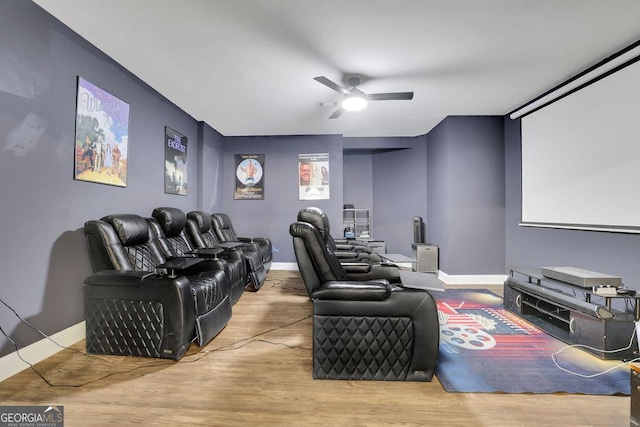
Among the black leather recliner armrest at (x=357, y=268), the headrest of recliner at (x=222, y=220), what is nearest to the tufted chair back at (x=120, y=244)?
the headrest of recliner at (x=222, y=220)

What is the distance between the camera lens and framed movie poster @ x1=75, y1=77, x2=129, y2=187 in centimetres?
234

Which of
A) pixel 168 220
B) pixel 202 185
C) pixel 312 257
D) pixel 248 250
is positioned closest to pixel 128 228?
pixel 168 220

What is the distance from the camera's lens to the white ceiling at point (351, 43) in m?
2.02

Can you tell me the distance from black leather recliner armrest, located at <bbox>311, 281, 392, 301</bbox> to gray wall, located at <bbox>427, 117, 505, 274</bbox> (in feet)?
11.0

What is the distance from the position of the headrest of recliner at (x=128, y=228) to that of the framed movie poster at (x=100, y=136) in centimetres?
48

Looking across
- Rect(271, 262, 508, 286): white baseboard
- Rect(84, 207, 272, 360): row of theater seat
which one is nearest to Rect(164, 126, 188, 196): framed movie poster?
Rect(84, 207, 272, 360): row of theater seat

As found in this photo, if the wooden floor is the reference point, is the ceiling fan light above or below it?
above

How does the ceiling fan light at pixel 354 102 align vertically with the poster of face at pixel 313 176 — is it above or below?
above

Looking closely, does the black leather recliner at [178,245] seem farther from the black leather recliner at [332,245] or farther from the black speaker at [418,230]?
the black speaker at [418,230]

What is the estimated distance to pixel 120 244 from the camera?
89.6 inches

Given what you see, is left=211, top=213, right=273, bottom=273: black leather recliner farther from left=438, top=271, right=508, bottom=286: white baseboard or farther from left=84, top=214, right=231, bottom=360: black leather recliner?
left=438, top=271, right=508, bottom=286: white baseboard

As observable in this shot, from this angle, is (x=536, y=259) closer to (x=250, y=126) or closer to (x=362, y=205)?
(x=362, y=205)

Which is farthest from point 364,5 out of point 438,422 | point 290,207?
point 290,207

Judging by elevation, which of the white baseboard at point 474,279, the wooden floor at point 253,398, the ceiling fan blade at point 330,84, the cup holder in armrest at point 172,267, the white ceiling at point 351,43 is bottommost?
the wooden floor at point 253,398
